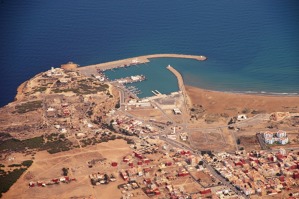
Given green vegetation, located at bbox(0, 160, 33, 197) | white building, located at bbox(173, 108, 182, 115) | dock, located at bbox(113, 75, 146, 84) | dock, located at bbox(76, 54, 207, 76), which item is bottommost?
green vegetation, located at bbox(0, 160, 33, 197)

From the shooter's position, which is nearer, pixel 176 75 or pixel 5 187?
pixel 5 187

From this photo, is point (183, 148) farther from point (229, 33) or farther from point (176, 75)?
point (229, 33)

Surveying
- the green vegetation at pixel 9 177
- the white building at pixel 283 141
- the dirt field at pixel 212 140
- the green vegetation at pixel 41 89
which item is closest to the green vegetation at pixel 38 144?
the green vegetation at pixel 9 177

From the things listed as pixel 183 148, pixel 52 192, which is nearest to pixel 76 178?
pixel 52 192

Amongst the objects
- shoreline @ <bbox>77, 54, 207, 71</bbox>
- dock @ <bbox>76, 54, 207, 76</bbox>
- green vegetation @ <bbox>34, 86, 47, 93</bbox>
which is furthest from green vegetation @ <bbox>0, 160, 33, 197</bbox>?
shoreline @ <bbox>77, 54, 207, 71</bbox>

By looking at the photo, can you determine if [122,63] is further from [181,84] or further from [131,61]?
[181,84]

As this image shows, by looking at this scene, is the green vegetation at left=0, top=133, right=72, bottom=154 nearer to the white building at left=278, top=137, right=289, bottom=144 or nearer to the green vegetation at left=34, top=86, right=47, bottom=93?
the green vegetation at left=34, top=86, right=47, bottom=93

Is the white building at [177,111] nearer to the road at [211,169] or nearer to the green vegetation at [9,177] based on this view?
the road at [211,169]
